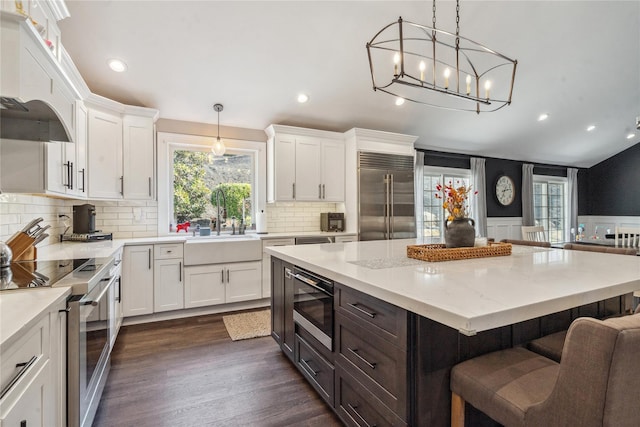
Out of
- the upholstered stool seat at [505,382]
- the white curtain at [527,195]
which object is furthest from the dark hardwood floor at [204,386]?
the white curtain at [527,195]

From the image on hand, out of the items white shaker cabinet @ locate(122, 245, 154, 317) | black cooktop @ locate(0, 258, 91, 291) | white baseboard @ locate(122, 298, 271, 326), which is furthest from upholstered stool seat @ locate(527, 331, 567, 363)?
white shaker cabinet @ locate(122, 245, 154, 317)

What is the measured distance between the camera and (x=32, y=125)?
1788 mm

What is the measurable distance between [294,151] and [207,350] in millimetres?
2713

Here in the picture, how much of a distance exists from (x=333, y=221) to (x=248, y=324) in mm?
1916

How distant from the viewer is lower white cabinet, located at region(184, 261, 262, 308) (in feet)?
11.9

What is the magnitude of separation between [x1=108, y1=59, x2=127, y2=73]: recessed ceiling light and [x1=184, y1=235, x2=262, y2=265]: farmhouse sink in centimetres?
191

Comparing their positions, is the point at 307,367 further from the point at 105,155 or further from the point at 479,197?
the point at 479,197

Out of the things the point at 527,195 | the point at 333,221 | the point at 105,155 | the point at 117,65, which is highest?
the point at 117,65

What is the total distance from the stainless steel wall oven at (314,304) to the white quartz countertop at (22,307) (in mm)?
1226

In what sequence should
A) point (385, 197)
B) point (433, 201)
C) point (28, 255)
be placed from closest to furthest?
point (28, 255)
point (385, 197)
point (433, 201)

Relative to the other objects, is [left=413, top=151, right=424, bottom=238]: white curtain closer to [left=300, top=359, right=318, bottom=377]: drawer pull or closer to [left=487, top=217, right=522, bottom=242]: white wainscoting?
[left=487, top=217, right=522, bottom=242]: white wainscoting

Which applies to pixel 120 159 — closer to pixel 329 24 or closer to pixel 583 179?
pixel 329 24

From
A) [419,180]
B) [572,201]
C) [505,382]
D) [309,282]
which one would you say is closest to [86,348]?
[309,282]

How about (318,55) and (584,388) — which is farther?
(318,55)
